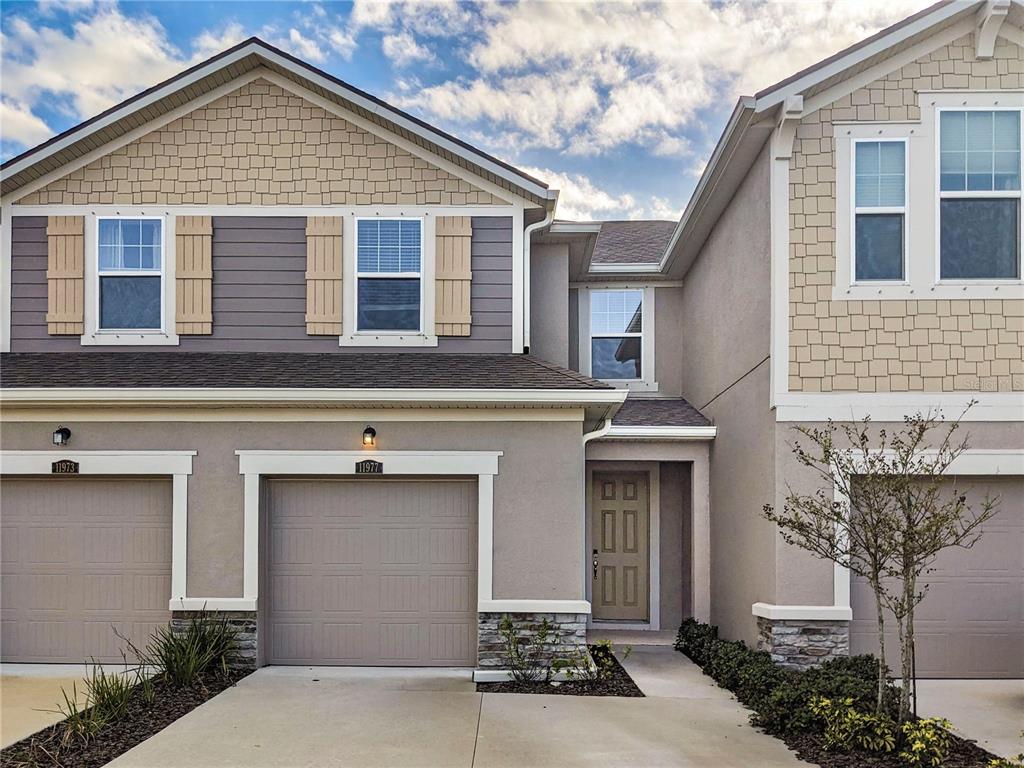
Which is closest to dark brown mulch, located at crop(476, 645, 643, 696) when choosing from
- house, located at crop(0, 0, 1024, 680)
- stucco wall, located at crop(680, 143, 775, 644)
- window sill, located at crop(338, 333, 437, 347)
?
house, located at crop(0, 0, 1024, 680)

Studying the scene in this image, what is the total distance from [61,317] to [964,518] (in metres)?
10.1

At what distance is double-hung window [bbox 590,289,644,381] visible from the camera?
11742 millimetres

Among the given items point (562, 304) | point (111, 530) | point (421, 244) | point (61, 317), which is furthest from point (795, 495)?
point (61, 317)

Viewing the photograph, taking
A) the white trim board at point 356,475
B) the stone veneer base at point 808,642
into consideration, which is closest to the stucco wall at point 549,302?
the white trim board at point 356,475

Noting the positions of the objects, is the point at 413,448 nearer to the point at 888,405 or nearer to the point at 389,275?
the point at 389,275

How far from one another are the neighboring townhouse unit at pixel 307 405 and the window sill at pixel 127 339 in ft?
0.13

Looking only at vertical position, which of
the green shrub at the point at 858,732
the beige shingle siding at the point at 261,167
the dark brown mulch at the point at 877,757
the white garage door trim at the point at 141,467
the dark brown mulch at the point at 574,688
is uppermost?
the beige shingle siding at the point at 261,167

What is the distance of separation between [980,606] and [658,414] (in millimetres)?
4390

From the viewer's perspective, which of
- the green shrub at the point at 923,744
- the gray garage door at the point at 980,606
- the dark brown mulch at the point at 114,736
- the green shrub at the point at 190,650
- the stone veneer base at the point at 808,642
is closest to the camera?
the green shrub at the point at 923,744

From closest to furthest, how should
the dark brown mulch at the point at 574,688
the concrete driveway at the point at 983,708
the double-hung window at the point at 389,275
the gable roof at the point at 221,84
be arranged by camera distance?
1. the concrete driveway at the point at 983,708
2. the dark brown mulch at the point at 574,688
3. the gable roof at the point at 221,84
4. the double-hung window at the point at 389,275

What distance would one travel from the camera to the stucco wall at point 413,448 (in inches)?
298

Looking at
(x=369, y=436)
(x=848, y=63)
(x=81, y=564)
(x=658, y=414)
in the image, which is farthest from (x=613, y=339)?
(x=81, y=564)

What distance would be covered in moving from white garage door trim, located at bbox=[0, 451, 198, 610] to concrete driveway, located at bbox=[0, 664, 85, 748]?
121 cm

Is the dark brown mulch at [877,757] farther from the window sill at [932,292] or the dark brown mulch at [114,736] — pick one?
the dark brown mulch at [114,736]
